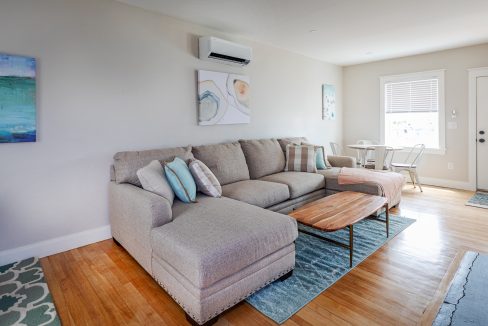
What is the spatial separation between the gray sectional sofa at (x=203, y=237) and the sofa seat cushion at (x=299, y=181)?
19 cm

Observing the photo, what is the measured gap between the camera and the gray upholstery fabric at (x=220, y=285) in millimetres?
1719

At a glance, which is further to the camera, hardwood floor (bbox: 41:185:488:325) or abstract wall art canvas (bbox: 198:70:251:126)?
abstract wall art canvas (bbox: 198:70:251:126)

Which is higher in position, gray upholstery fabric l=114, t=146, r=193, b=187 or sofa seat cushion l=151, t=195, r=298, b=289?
gray upholstery fabric l=114, t=146, r=193, b=187

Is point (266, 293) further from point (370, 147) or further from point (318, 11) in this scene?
point (370, 147)

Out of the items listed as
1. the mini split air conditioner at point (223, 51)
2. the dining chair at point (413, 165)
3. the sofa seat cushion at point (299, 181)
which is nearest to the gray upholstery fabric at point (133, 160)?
the sofa seat cushion at point (299, 181)

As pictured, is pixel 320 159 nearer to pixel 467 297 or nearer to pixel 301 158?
pixel 301 158

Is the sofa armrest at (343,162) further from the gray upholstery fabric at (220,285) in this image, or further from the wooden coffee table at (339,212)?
the gray upholstery fabric at (220,285)

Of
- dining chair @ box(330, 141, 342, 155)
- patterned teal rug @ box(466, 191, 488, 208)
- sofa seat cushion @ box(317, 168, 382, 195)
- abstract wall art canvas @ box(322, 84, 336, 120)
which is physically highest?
abstract wall art canvas @ box(322, 84, 336, 120)

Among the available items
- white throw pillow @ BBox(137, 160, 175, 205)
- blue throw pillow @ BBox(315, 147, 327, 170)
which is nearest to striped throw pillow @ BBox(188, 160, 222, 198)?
white throw pillow @ BBox(137, 160, 175, 205)

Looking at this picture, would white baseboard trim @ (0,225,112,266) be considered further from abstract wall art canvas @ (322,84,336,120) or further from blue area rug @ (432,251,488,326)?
abstract wall art canvas @ (322,84,336,120)

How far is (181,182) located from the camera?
266 centimetres

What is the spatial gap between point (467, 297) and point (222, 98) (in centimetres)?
324

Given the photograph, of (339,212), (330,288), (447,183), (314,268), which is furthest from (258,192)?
(447,183)

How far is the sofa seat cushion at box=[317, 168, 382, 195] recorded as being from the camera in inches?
140
